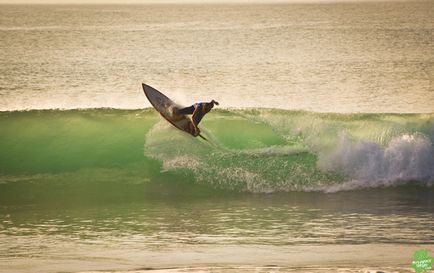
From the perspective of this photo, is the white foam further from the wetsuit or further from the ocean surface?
the wetsuit

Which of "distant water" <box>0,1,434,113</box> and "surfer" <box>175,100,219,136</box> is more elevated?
"distant water" <box>0,1,434,113</box>

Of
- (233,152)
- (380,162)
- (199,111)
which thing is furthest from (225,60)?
(199,111)

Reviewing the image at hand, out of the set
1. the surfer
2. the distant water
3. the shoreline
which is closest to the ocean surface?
the shoreline

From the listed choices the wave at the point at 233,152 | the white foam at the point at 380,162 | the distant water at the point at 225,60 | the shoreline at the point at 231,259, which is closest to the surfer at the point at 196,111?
the wave at the point at 233,152

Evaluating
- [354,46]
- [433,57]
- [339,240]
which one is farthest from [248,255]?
[354,46]

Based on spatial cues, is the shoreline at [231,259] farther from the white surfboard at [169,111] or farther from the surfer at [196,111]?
the white surfboard at [169,111]

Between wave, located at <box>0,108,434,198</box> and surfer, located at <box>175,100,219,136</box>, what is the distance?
0.50 m

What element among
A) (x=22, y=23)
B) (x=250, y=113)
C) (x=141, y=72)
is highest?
(x=22, y=23)

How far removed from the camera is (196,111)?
1563 centimetres

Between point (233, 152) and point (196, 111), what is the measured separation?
4.82 ft

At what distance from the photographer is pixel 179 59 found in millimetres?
40938

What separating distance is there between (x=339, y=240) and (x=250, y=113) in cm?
744

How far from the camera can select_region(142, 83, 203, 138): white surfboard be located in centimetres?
1651

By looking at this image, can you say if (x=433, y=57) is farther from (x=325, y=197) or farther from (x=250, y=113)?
(x=325, y=197)
